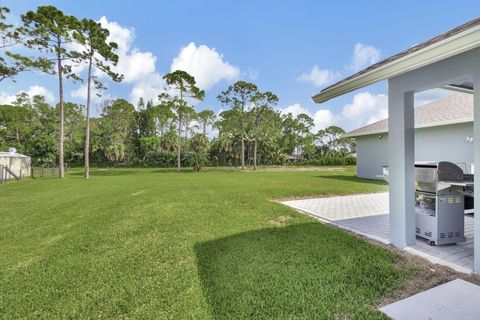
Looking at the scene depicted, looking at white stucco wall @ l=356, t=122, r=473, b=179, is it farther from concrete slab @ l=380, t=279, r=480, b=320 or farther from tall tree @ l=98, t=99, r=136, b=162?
tall tree @ l=98, t=99, r=136, b=162

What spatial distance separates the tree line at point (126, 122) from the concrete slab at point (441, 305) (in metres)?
18.2

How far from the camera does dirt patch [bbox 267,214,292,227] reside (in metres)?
4.95

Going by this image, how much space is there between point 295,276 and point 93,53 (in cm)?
1953

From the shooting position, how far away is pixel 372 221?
517cm

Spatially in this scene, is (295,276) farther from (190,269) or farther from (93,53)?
(93,53)

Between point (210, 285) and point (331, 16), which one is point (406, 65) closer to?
point (210, 285)

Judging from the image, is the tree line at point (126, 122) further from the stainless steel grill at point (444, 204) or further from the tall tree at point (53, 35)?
the stainless steel grill at point (444, 204)

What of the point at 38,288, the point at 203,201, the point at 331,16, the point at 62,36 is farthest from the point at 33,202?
the point at 62,36

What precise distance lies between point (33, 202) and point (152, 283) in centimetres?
767

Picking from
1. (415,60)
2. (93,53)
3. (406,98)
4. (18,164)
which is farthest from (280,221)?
(18,164)

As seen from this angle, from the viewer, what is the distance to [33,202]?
7.93 meters

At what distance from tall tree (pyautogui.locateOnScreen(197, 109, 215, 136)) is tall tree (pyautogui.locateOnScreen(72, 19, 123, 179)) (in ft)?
59.7

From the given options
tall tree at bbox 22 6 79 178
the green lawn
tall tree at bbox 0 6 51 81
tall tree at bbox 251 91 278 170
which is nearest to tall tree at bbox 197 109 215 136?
tall tree at bbox 251 91 278 170

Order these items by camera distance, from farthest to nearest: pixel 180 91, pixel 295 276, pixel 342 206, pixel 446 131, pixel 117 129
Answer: pixel 117 129 < pixel 180 91 < pixel 446 131 < pixel 342 206 < pixel 295 276
